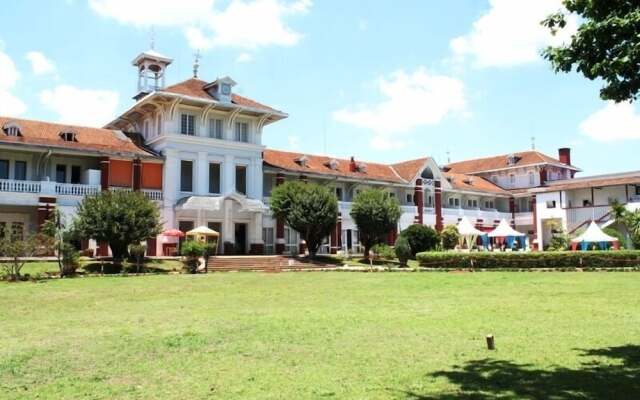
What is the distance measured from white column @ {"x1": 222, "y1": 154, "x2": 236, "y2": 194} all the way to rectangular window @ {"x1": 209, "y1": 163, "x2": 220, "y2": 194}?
2.18 feet

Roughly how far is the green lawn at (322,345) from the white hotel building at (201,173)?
44.7 feet

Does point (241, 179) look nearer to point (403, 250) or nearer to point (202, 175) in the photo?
point (202, 175)

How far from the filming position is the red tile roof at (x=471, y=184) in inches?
2133

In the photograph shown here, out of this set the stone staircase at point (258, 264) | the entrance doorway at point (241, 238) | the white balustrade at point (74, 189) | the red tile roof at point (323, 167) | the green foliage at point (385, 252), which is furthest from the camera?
the red tile roof at point (323, 167)

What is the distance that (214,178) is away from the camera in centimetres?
3872

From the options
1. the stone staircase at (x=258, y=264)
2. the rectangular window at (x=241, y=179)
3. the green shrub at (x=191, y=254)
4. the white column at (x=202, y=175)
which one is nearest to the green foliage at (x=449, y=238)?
the stone staircase at (x=258, y=264)

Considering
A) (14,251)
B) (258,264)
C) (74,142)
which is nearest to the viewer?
(14,251)

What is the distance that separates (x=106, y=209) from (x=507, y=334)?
2154 centimetres

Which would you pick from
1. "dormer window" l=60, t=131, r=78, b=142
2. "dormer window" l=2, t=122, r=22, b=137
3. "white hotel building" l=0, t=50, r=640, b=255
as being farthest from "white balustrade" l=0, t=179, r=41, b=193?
"dormer window" l=60, t=131, r=78, b=142

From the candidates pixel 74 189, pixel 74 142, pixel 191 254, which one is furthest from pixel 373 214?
pixel 74 142

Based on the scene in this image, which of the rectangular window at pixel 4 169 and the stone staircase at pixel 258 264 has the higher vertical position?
the rectangular window at pixel 4 169

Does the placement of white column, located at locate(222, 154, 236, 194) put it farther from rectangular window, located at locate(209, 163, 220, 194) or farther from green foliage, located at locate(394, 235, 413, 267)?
green foliage, located at locate(394, 235, 413, 267)

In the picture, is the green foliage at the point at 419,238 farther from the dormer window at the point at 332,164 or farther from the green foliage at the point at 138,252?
the green foliage at the point at 138,252

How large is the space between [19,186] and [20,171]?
2.03 meters
